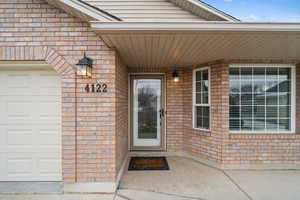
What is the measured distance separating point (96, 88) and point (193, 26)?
5.81 feet

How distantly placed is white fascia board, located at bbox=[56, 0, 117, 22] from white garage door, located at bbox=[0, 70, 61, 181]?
1200 mm

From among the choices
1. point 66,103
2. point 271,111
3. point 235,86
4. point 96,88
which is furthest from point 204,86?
point 66,103

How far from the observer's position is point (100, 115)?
2887 mm

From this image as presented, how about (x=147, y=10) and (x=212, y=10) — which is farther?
(x=147, y=10)

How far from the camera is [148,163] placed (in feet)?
13.7

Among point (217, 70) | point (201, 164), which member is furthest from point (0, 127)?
point (217, 70)

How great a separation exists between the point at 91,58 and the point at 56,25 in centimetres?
78

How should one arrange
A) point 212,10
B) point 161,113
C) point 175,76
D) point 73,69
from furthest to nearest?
point 161,113, point 175,76, point 212,10, point 73,69

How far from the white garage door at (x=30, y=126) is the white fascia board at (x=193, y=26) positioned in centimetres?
149

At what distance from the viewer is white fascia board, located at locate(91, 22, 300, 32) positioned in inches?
90.7

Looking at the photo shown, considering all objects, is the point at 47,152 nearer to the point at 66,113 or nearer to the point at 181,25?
the point at 66,113

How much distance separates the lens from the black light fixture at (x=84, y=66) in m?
2.67

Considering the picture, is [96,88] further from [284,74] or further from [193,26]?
[284,74]

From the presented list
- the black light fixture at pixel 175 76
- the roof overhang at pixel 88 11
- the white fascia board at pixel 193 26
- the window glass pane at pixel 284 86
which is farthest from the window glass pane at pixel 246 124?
the roof overhang at pixel 88 11
